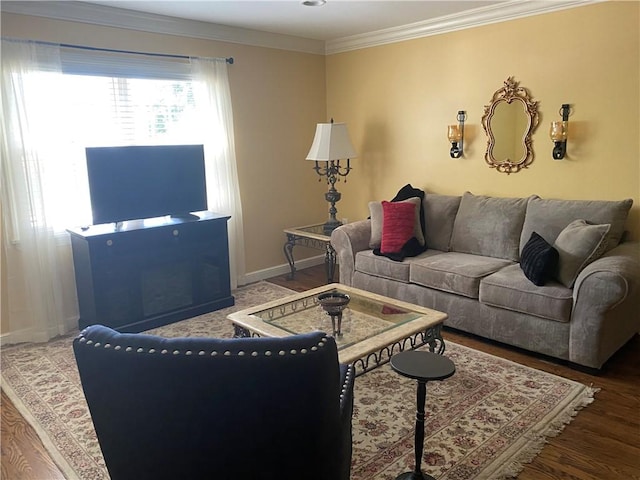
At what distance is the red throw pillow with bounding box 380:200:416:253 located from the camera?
13.0 ft

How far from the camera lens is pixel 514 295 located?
3.13 meters

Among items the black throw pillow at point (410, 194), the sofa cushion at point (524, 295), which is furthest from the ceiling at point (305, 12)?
the sofa cushion at point (524, 295)

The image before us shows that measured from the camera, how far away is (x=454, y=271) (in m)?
3.47

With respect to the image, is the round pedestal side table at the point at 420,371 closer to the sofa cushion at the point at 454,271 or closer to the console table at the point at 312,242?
the sofa cushion at the point at 454,271

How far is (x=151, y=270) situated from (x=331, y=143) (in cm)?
200

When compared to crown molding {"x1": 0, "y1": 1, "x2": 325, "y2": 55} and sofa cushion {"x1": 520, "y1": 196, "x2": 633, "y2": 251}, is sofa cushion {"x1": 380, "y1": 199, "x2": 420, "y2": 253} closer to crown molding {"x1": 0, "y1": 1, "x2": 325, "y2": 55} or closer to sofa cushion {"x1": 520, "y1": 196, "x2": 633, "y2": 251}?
sofa cushion {"x1": 520, "y1": 196, "x2": 633, "y2": 251}

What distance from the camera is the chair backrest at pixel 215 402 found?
1224mm

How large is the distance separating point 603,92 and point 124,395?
11.9 ft

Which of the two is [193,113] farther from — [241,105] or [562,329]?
[562,329]

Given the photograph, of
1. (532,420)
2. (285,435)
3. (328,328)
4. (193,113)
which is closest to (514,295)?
(532,420)

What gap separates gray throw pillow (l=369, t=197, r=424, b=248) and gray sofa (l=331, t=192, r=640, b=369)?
0.10 m

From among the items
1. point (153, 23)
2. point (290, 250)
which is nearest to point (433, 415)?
point (290, 250)

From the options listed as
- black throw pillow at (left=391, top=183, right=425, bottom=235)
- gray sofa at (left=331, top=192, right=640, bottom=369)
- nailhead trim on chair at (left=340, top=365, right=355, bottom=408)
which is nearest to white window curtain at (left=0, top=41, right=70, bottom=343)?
gray sofa at (left=331, top=192, right=640, bottom=369)

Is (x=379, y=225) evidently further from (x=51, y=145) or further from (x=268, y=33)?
(x=51, y=145)
